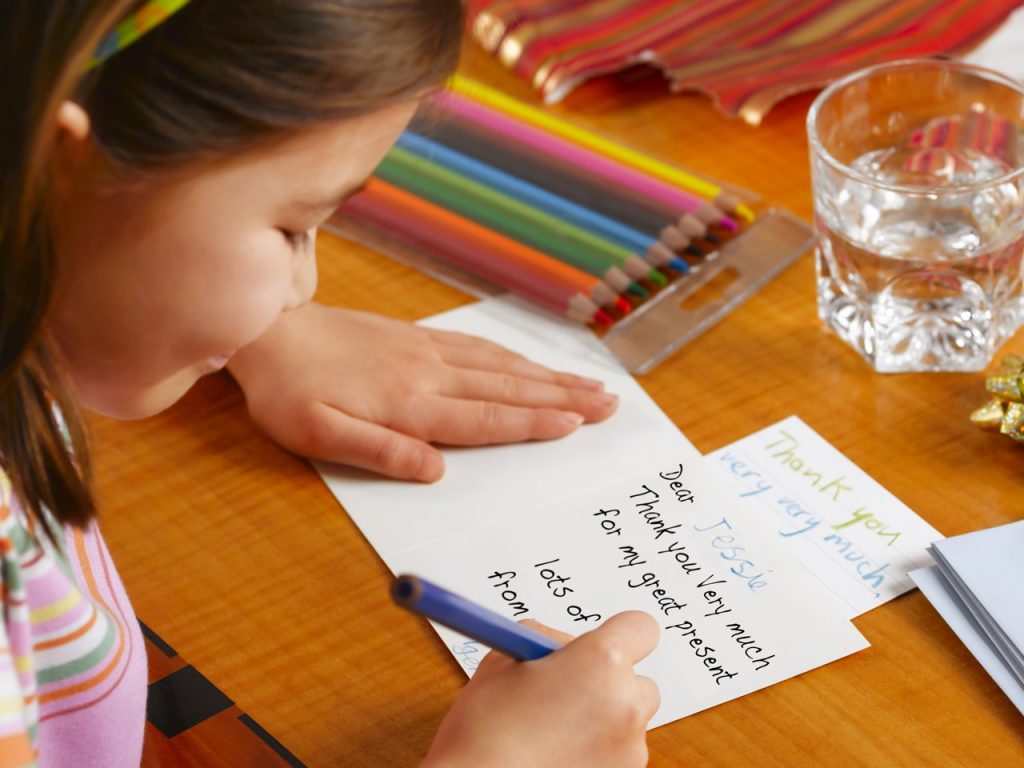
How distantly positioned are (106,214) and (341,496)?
0.86 feet

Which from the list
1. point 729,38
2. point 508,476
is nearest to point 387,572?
point 508,476

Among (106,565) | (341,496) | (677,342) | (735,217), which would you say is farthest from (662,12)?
(106,565)

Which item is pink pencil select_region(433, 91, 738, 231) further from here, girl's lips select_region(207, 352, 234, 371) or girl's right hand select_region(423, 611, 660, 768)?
girl's right hand select_region(423, 611, 660, 768)

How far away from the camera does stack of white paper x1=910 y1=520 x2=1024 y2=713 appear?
0.62m

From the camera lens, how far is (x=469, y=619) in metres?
0.53

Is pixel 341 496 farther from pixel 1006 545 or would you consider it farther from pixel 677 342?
pixel 1006 545

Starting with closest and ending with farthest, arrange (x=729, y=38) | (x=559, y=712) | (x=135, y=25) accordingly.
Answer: (x=135, y=25) → (x=559, y=712) → (x=729, y=38)

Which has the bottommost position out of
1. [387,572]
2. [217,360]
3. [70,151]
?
[387,572]

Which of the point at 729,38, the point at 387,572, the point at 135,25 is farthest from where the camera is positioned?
the point at 729,38

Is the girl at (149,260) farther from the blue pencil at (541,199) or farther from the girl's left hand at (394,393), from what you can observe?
the blue pencil at (541,199)

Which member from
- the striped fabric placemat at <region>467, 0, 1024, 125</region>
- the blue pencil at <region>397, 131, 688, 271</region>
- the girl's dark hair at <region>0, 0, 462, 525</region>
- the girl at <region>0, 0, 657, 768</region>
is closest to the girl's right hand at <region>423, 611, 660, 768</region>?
the girl at <region>0, 0, 657, 768</region>

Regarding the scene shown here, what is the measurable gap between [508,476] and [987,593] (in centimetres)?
26

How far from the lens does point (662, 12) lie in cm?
112

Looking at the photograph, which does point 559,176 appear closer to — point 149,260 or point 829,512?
point 829,512
